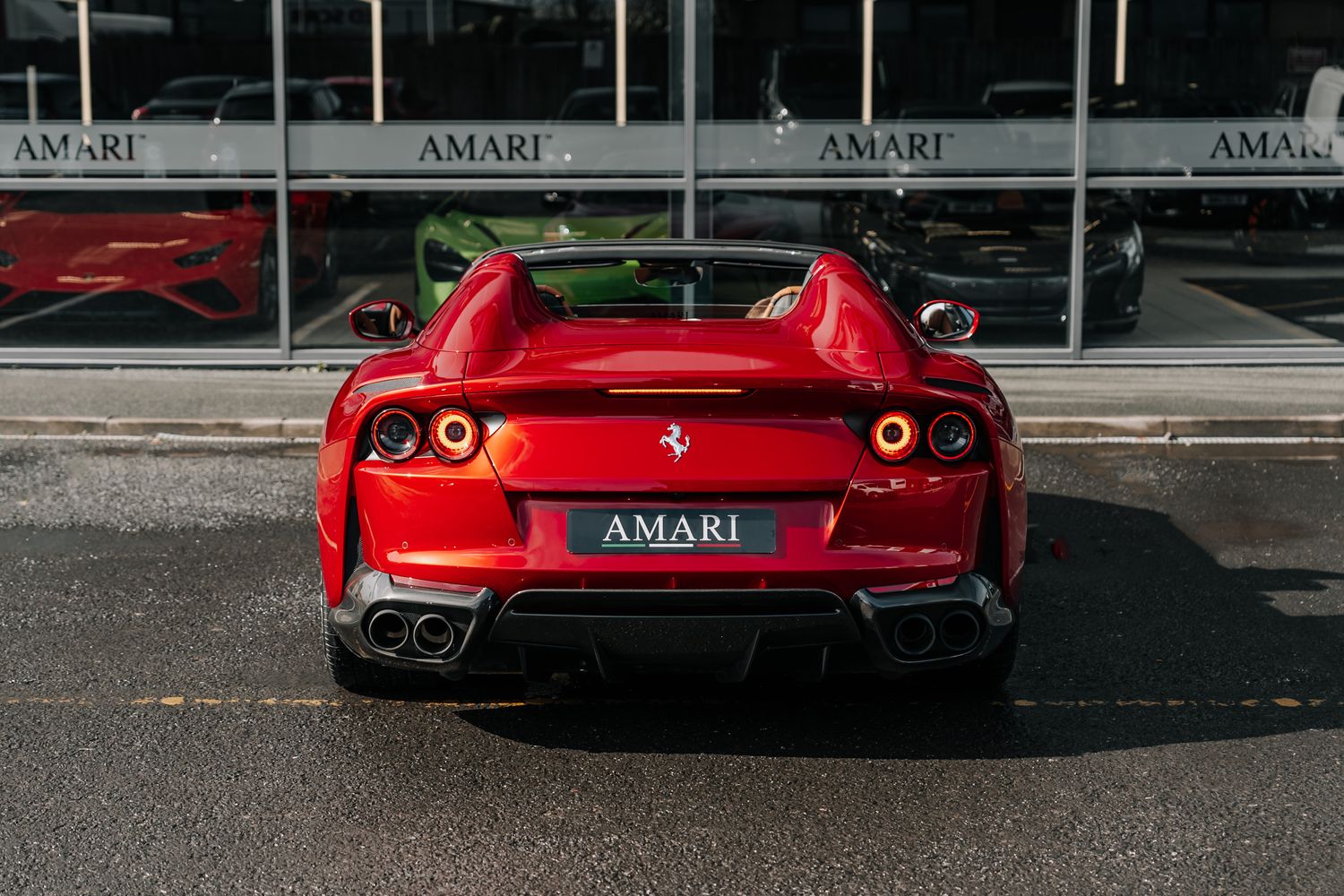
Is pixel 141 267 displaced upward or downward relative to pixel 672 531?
upward

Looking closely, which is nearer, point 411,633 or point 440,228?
point 411,633

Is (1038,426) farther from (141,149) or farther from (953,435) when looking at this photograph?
(141,149)


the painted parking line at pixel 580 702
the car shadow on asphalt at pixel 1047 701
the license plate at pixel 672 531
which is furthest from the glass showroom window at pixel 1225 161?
the license plate at pixel 672 531

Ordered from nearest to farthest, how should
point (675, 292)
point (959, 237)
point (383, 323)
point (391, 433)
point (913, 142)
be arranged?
point (391, 433), point (383, 323), point (675, 292), point (913, 142), point (959, 237)

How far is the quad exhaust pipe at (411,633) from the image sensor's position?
4.44m

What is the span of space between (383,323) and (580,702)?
1410 millimetres

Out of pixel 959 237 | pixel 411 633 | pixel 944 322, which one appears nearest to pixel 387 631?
pixel 411 633

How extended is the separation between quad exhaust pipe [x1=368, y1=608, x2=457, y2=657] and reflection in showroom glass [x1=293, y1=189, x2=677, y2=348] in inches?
313

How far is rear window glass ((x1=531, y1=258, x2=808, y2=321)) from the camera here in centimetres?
559

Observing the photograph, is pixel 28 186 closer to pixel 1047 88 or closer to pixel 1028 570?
pixel 1047 88

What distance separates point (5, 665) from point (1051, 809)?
3.31 meters

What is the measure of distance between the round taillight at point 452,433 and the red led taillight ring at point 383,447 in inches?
1.7

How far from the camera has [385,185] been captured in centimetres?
1232

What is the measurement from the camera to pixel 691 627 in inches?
172
